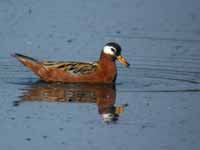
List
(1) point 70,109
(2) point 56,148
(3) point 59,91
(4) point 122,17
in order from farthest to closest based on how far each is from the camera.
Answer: (4) point 122,17, (3) point 59,91, (1) point 70,109, (2) point 56,148

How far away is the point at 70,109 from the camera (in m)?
15.5

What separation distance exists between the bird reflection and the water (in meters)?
0.02

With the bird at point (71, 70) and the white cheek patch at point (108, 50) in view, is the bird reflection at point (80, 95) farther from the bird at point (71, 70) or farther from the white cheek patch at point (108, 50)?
the white cheek patch at point (108, 50)

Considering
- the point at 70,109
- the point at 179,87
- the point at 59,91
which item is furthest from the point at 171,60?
the point at 70,109

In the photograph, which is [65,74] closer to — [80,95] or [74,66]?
[74,66]

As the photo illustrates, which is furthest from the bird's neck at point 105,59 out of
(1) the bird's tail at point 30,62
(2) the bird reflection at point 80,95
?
(1) the bird's tail at point 30,62

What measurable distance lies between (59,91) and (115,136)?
3.40 metres

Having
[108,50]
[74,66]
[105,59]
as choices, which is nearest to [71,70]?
[74,66]

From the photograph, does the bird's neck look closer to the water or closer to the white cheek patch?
the white cheek patch

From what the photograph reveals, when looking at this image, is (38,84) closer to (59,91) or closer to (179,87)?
(59,91)

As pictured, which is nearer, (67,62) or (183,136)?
(183,136)

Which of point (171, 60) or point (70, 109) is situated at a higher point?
point (171, 60)

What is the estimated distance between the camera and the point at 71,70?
720 inches

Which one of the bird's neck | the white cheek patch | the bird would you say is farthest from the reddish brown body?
the white cheek patch
